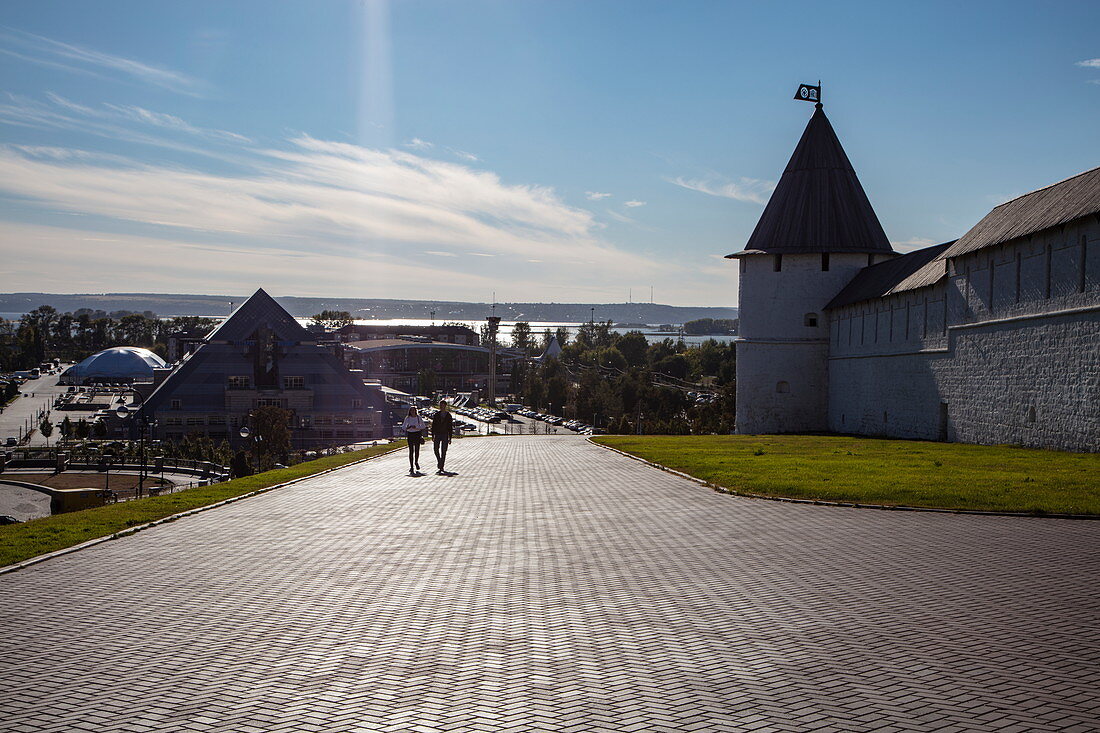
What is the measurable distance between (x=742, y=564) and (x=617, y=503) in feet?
17.4

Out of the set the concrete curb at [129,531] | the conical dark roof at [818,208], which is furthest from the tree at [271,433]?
the concrete curb at [129,531]

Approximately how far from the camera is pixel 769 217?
4944 centimetres

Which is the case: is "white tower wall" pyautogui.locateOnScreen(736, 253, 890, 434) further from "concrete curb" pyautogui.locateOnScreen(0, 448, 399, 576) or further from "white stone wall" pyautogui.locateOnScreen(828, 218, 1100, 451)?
"concrete curb" pyautogui.locateOnScreen(0, 448, 399, 576)

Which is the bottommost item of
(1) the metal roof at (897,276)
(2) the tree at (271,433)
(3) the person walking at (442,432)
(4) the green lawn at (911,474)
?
(2) the tree at (271,433)

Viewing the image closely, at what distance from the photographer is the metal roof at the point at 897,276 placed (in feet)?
117

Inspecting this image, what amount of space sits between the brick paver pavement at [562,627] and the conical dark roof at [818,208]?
35.6 m

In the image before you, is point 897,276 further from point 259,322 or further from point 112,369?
point 112,369

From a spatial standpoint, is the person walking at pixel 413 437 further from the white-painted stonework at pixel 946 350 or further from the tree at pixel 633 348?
the tree at pixel 633 348

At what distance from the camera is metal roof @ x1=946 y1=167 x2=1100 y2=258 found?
25.6 m

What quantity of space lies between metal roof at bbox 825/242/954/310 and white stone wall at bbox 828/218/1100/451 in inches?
18.5

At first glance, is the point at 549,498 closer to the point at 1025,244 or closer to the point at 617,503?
the point at 617,503

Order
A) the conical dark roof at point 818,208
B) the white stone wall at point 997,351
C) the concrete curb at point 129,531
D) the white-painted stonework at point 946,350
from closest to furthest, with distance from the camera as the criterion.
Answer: the concrete curb at point 129,531 → the white stone wall at point 997,351 → the white-painted stonework at point 946,350 → the conical dark roof at point 818,208

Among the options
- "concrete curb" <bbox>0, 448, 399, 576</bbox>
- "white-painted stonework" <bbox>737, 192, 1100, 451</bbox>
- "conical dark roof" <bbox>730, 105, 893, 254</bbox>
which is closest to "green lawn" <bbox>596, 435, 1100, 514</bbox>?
"white-painted stonework" <bbox>737, 192, 1100, 451</bbox>

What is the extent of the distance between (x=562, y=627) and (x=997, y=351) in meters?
25.6
